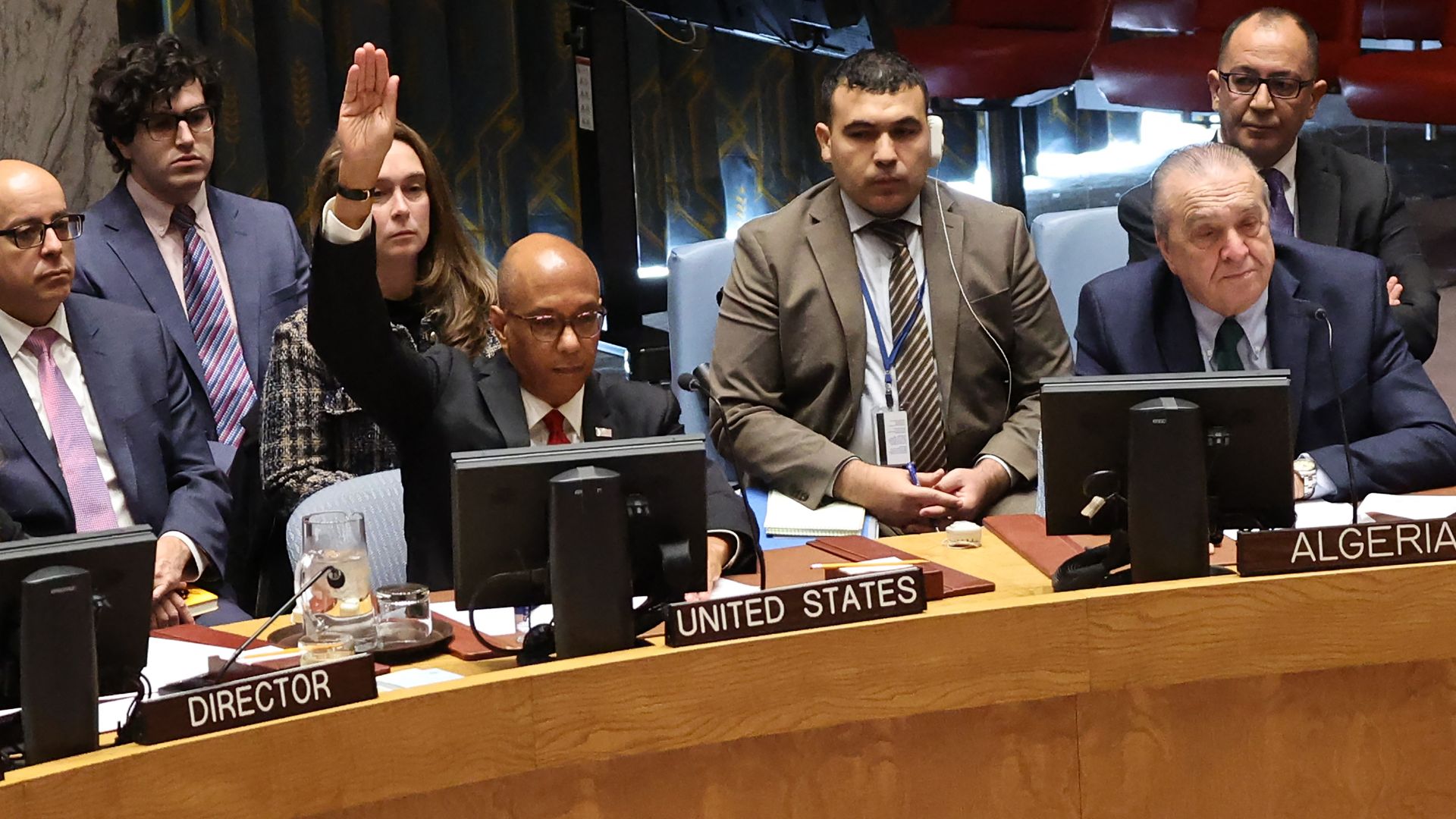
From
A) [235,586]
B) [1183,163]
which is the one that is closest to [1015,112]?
[1183,163]

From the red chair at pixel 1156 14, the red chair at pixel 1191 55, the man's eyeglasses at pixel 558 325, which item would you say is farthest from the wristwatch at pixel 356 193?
the red chair at pixel 1156 14

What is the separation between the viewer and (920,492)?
2.97 metres

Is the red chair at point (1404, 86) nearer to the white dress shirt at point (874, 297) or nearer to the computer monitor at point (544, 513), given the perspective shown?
the white dress shirt at point (874, 297)

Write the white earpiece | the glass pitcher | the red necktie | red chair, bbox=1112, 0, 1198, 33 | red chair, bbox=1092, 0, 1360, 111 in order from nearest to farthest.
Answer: the glass pitcher, the red necktie, the white earpiece, red chair, bbox=1092, 0, 1360, 111, red chair, bbox=1112, 0, 1198, 33

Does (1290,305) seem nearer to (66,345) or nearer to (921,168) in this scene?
(921,168)

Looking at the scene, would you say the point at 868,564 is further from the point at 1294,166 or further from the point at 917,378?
the point at 1294,166

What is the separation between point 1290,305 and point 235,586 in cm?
194

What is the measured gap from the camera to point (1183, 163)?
2783mm

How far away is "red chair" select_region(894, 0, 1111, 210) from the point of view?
504cm

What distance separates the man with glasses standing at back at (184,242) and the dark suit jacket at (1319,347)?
1783 millimetres

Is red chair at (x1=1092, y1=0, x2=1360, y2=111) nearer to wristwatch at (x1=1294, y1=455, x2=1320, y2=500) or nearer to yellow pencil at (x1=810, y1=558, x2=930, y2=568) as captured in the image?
wristwatch at (x1=1294, y1=455, x2=1320, y2=500)

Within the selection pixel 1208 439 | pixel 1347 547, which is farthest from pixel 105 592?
pixel 1347 547

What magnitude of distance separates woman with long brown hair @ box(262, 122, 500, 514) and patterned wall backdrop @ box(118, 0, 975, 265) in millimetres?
1978

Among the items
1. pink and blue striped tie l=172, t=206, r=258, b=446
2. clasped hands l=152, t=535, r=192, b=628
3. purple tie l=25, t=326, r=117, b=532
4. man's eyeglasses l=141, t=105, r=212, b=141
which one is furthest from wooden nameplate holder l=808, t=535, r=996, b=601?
man's eyeglasses l=141, t=105, r=212, b=141
